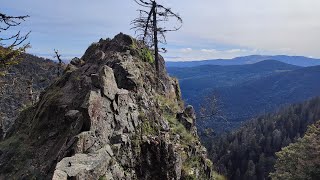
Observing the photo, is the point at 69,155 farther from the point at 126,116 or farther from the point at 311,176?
the point at 311,176

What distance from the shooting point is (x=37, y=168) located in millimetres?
14367

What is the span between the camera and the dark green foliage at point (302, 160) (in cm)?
4494

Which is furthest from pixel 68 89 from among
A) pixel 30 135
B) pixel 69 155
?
pixel 69 155

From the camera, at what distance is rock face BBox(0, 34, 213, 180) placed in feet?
43.1

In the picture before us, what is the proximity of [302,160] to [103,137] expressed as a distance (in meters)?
38.8

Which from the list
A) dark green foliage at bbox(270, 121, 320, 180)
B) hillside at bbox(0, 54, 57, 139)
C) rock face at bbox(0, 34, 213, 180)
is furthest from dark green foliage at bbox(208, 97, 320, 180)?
rock face at bbox(0, 34, 213, 180)

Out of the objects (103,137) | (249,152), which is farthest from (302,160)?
(249,152)

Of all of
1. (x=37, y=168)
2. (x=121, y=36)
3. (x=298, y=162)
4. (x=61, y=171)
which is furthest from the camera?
(x=298, y=162)

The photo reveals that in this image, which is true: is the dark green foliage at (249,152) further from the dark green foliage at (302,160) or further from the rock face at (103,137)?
the rock face at (103,137)

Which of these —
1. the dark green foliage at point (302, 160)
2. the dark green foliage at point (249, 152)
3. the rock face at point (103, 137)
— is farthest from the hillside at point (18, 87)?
the dark green foliage at point (249, 152)

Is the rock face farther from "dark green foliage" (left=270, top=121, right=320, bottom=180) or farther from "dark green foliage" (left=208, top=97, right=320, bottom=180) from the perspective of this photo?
"dark green foliage" (left=208, top=97, right=320, bottom=180)

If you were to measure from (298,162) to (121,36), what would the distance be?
1264 inches

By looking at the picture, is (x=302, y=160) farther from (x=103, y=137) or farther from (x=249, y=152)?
(x=249, y=152)

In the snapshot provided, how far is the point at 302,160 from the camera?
1837 inches
